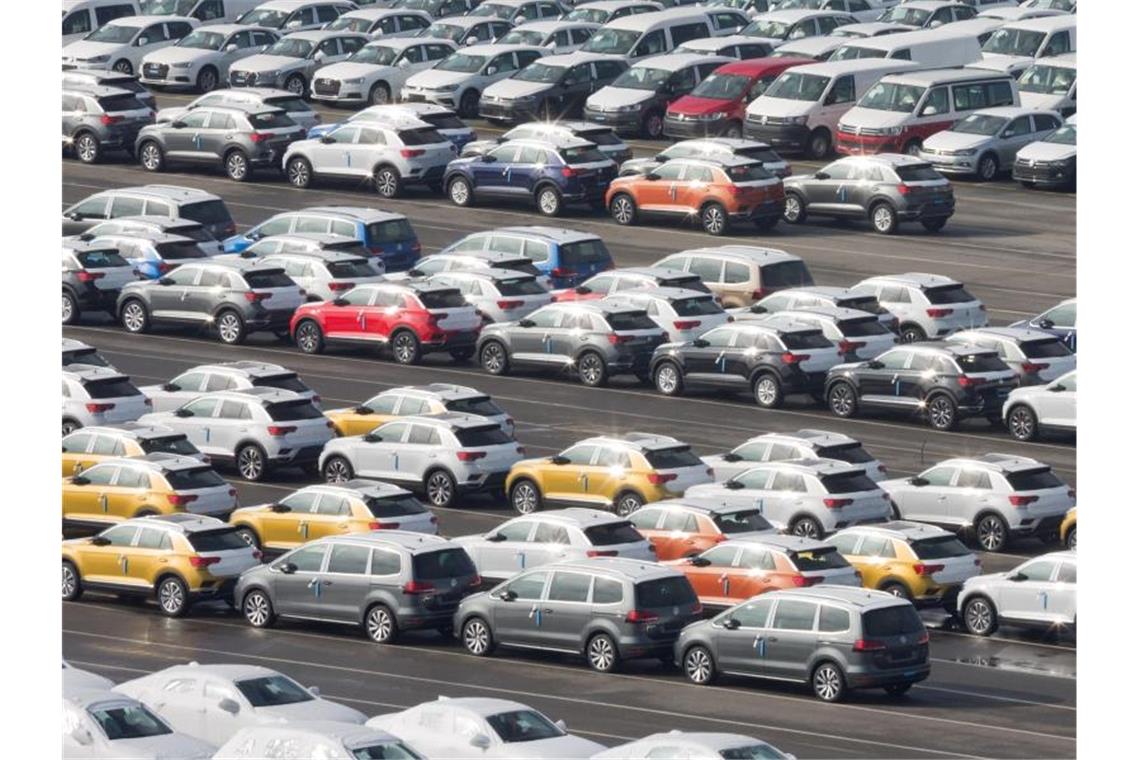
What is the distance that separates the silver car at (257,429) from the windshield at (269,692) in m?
13.6

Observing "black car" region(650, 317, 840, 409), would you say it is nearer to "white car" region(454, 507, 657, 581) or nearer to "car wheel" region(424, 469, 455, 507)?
"car wheel" region(424, 469, 455, 507)

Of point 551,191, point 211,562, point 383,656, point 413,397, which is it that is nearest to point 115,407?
point 413,397

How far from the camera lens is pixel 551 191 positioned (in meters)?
55.8

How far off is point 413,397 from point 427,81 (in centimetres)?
2675

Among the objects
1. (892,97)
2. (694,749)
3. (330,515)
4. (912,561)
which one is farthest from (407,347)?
(694,749)

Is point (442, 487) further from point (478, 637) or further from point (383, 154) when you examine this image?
point (383, 154)

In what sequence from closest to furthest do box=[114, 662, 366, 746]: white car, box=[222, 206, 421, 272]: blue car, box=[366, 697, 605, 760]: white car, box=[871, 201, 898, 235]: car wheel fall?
box=[366, 697, 605, 760]: white car, box=[114, 662, 366, 746]: white car, box=[222, 206, 421, 272]: blue car, box=[871, 201, 898, 235]: car wheel

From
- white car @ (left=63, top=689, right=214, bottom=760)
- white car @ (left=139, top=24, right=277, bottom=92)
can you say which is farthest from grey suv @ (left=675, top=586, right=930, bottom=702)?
white car @ (left=139, top=24, right=277, bottom=92)

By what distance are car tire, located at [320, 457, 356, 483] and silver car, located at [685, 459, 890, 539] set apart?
5.44 m

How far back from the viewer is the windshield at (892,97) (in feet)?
198

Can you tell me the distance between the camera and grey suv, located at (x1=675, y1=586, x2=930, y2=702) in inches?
1139

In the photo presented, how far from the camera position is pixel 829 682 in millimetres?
29188

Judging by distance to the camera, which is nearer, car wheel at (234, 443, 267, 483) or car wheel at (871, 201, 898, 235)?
car wheel at (234, 443, 267, 483)
